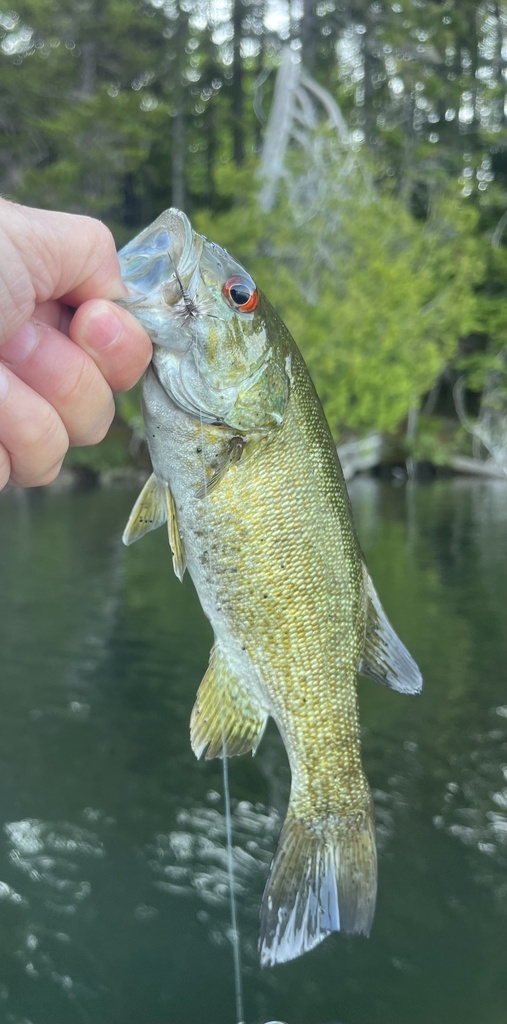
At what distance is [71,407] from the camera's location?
1.95m

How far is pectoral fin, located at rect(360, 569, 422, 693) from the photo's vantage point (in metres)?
2.23

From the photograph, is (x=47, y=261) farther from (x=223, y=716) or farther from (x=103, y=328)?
(x=223, y=716)

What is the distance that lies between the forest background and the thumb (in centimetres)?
1762

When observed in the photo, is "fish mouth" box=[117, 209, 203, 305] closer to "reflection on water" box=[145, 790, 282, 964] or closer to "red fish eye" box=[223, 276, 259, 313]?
"red fish eye" box=[223, 276, 259, 313]

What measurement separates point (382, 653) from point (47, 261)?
4.48 feet

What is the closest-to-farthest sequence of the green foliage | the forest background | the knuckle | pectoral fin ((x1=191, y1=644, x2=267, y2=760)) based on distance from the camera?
the knuckle, pectoral fin ((x1=191, y1=644, x2=267, y2=760)), the green foliage, the forest background

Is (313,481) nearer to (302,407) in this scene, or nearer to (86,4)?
(302,407)

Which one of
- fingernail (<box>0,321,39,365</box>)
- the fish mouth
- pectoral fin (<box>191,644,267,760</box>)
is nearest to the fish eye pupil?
the fish mouth

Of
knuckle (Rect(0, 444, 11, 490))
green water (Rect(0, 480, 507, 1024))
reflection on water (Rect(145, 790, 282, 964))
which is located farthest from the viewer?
reflection on water (Rect(145, 790, 282, 964))

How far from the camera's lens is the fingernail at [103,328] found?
5.89 feet

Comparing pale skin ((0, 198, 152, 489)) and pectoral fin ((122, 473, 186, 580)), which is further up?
pale skin ((0, 198, 152, 489))

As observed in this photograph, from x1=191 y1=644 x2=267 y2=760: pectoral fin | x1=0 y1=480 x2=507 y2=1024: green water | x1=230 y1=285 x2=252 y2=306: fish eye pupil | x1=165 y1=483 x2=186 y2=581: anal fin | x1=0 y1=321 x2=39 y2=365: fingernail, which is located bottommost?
x1=0 y1=480 x2=507 y2=1024: green water

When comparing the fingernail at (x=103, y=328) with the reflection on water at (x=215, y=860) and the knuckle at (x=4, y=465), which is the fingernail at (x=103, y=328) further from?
the reflection on water at (x=215, y=860)

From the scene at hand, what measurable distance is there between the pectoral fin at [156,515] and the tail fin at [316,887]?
2.85ft
